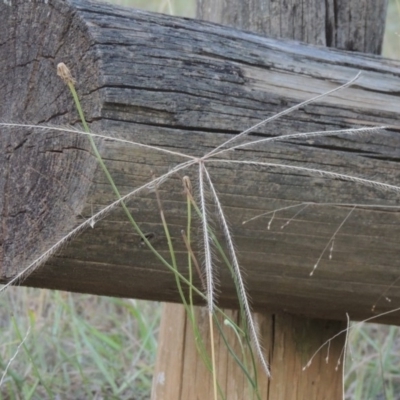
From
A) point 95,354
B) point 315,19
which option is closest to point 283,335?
point 315,19

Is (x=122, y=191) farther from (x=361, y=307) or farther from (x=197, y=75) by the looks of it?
(x=361, y=307)

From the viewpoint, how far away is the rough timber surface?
60.2 inches

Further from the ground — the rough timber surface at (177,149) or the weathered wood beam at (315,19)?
the weathered wood beam at (315,19)

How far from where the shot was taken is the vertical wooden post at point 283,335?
213cm

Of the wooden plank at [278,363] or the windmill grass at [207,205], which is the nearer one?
the windmill grass at [207,205]

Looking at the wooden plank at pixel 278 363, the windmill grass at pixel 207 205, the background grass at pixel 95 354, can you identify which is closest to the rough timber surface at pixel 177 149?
the windmill grass at pixel 207 205

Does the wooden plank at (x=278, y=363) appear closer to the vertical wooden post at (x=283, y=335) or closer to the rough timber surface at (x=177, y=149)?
the vertical wooden post at (x=283, y=335)

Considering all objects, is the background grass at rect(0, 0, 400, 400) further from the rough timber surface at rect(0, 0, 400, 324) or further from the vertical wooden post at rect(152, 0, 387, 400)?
the rough timber surface at rect(0, 0, 400, 324)

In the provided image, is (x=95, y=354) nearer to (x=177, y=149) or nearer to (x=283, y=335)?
(x=283, y=335)

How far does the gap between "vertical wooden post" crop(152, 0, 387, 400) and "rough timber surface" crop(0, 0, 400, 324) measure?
33cm

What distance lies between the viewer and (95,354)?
3.43 m

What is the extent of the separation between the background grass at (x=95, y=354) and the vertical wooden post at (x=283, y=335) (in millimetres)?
701

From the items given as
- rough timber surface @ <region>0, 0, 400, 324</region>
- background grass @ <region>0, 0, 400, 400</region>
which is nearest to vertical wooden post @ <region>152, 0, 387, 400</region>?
rough timber surface @ <region>0, 0, 400, 324</region>

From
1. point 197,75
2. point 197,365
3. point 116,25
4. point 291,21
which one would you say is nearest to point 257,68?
point 197,75
